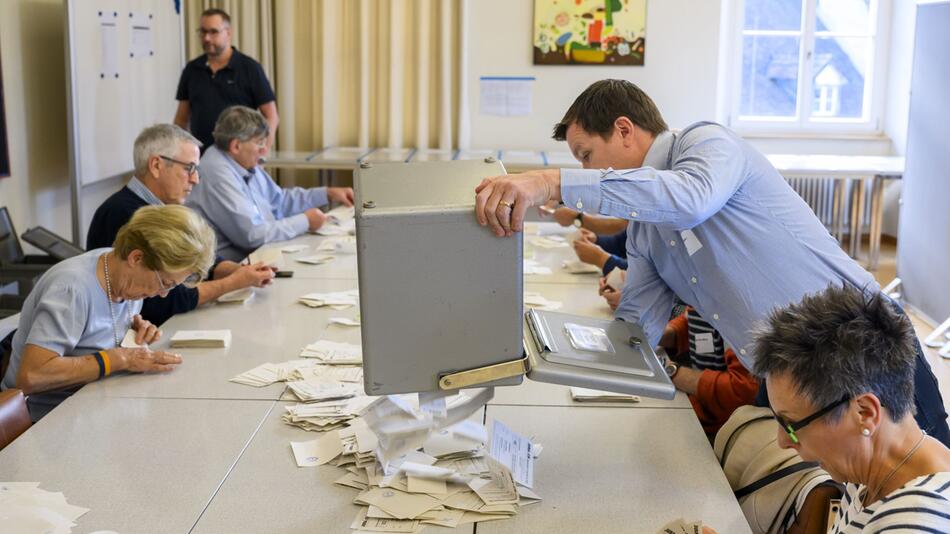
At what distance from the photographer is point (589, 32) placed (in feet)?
23.4

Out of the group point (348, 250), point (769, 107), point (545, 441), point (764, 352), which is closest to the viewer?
point (764, 352)

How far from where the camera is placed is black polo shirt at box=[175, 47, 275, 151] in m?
6.05

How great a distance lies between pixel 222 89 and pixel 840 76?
4.68m

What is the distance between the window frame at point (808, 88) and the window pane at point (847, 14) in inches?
1.7

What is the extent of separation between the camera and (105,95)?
5676mm

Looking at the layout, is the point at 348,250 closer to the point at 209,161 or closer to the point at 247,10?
the point at 209,161

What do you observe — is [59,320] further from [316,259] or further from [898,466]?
[898,466]

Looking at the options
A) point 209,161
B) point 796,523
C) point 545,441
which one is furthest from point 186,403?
point 209,161

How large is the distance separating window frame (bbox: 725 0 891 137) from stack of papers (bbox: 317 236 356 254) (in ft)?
13.5

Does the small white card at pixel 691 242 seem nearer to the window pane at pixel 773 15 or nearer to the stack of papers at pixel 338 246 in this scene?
the stack of papers at pixel 338 246

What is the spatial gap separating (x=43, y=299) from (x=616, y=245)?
256 cm

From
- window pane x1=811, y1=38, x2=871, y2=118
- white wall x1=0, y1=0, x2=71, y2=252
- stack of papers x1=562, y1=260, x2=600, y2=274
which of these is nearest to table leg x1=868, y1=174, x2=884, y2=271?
window pane x1=811, y1=38, x2=871, y2=118

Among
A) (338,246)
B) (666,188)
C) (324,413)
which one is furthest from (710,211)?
(338,246)

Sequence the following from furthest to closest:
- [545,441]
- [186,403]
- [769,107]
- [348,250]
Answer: [769,107]
[348,250]
[186,403]
[545,441]
